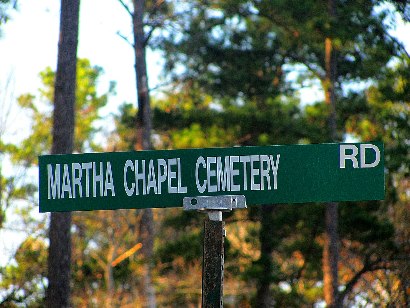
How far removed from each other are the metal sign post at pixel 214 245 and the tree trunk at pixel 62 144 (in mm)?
5510

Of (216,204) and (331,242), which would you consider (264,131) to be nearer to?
(331,242)

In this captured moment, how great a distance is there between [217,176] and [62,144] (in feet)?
17.9

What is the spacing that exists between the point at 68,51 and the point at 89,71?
2810cm

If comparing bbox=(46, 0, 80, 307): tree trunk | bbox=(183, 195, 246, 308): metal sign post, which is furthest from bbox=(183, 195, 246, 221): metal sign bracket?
bbox=(46, 0, 80, 307): tree trunk

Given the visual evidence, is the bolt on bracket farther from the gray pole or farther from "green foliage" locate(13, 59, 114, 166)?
"green foliage" locate(13, 59, 114, 166)

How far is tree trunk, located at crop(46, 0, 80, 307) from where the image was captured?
10242 mm

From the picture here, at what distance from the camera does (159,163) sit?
205 inches

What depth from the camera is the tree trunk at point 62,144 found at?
1024cm

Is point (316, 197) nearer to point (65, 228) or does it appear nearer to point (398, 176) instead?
point (65, 228)

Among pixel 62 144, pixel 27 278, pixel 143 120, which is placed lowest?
pixel 27 278

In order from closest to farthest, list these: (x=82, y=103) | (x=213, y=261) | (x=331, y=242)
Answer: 1. (x=213, y=261)
2. (x=331, y=242)
3. (x=82, y=103)

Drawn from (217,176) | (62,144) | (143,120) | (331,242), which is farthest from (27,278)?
(217,176)

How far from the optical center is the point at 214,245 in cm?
494

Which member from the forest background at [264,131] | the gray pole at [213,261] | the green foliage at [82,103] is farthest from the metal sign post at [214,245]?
the green foliage at [82,103]
